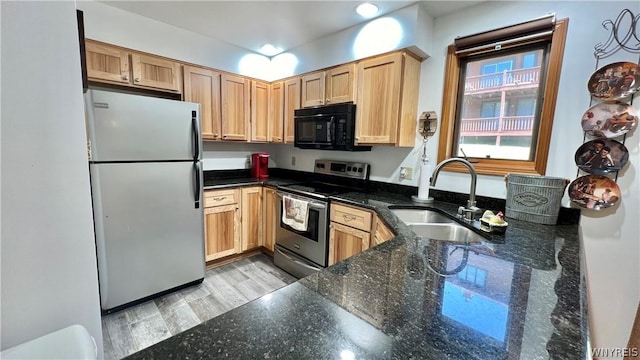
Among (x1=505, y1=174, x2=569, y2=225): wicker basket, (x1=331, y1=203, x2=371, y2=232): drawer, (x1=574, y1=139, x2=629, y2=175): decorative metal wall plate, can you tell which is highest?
(x1=574, y1=139, x2=629, y2=175): decorative metal wall plate

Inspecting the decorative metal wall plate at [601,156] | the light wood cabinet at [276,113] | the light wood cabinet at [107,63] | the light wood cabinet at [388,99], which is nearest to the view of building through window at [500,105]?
the decorative metal wall plate at [601,156]

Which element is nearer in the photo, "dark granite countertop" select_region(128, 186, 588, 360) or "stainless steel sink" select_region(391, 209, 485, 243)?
"dark granite countertop" select_region(128, 186, 588, 360)

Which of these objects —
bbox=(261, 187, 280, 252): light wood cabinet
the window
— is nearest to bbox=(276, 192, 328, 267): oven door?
bbox=(261, 187, 280, 252): light wood cabinet

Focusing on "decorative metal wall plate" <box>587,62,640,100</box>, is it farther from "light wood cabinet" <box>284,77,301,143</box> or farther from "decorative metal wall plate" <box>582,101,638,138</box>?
"light wood cabinet" <box>284,77,301,143</box>

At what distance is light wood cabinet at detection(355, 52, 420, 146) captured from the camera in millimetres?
2047

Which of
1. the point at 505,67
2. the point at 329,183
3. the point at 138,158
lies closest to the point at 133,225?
the point at 138,158

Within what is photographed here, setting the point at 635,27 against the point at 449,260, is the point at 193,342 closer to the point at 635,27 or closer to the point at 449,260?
the point at 449,260

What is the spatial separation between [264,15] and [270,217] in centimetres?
199

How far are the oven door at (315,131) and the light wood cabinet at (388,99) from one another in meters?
0.28

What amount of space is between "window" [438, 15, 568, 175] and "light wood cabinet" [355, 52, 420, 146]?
26 cm

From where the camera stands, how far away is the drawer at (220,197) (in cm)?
253

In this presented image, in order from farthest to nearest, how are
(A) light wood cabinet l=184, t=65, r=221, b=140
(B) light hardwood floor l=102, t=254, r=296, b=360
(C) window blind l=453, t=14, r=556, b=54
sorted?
(A) light wood cabinet l=184, t=65, r=221, b=140 < (B) light hardwood floor l=102, t=254, r=296, b=360 < (C) window blind l=453, t=14, r=556, b=54

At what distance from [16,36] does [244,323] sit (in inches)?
43.1

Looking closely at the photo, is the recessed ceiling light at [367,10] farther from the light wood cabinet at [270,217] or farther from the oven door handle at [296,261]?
the oven door handle at [296,261]
